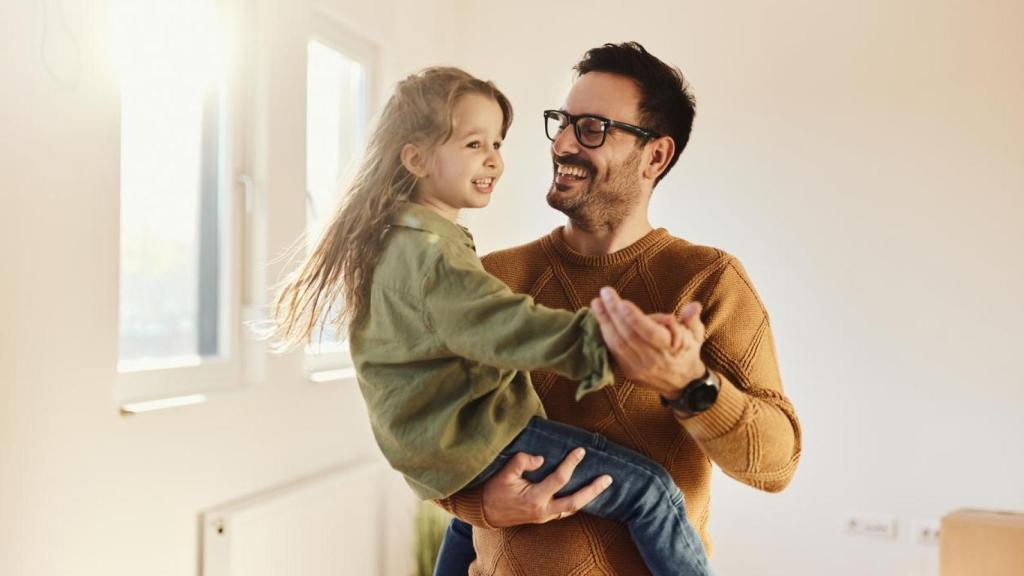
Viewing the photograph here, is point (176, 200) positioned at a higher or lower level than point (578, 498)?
higher

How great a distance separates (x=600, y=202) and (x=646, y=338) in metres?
0.62

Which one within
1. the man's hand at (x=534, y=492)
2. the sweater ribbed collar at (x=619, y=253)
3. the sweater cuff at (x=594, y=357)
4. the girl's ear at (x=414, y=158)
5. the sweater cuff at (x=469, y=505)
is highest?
the girl's ear at (x=414, y=158)

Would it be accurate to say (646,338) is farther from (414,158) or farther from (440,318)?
(414,158)

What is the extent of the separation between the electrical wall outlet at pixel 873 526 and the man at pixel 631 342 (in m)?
2.45

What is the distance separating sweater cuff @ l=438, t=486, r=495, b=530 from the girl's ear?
486 mm

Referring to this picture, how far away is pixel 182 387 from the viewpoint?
279 centimetres

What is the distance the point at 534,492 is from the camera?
1365 millimetres

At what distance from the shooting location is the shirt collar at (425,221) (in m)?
1.35

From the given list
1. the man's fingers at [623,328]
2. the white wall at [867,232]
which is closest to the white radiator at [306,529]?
the white wall at [867,232]

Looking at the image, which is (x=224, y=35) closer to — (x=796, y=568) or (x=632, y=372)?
(x=632, y=372)

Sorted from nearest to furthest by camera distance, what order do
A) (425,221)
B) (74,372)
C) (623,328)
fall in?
1. (623,328)
2. (425,221)
3. (74,372)

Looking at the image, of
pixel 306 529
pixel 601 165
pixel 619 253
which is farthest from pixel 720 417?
pixel 306 529

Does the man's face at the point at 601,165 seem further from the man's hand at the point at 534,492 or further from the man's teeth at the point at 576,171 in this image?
the man's hand at the point at 534,492

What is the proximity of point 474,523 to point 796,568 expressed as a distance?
284 cm
